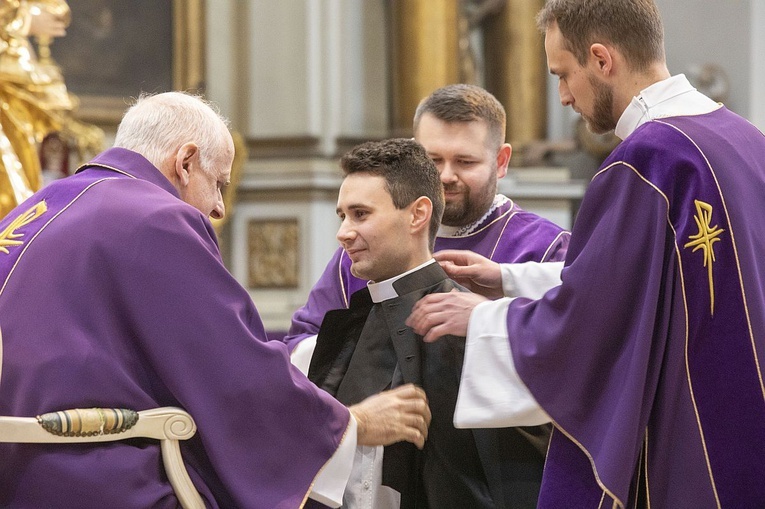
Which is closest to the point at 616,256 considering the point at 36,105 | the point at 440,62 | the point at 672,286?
the point at 672,286

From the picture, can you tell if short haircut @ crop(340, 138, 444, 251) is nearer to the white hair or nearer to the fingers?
the fingers

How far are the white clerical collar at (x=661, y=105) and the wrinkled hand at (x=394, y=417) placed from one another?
79 cm

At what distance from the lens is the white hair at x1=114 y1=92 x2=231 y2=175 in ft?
10.1

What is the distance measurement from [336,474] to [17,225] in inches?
37.4

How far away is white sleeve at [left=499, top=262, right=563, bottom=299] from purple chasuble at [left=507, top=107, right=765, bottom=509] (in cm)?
60

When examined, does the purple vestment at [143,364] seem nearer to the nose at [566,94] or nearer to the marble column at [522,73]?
the nose at [566,94]

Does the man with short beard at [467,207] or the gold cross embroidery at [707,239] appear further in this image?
the man with short beard at [467,207]

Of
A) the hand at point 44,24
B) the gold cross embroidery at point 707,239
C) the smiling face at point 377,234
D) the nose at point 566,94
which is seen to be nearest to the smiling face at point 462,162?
the smiling face at point 377,234

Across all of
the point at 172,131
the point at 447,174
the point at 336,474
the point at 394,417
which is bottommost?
the point at 336,474

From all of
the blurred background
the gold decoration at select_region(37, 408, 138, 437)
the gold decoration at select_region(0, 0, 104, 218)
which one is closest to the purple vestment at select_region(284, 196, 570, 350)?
the gold decoration at select_region(37, 408, 138, 437)

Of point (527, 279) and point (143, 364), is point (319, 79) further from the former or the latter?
point (143, 364)

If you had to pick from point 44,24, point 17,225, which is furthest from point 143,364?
point 44,24

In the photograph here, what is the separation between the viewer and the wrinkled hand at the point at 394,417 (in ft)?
9.65

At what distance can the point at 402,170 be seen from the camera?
332 centimetres
